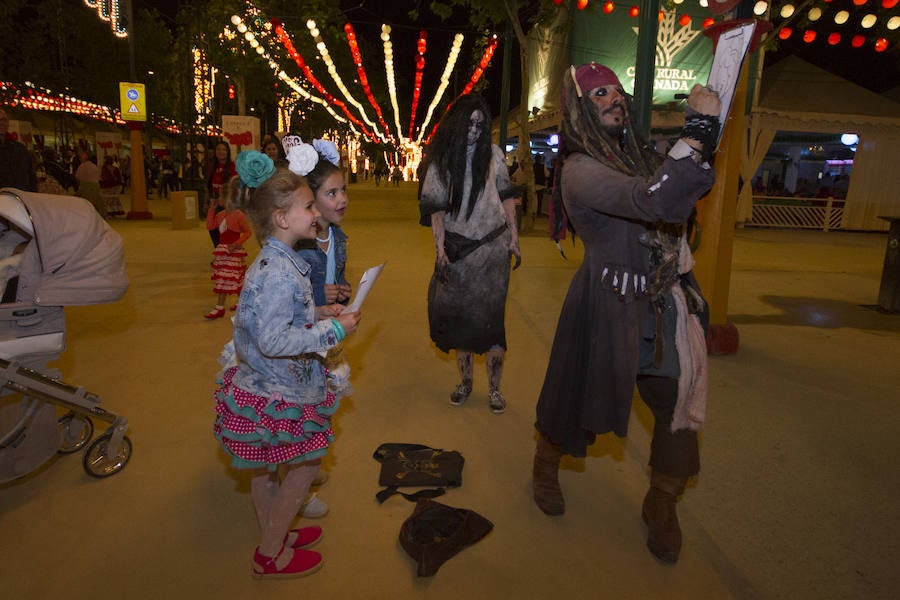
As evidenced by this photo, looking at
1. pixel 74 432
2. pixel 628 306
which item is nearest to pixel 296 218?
pixel 628 306

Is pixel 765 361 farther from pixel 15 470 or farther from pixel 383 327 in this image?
pixel 15 470

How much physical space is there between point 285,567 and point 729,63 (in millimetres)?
2383

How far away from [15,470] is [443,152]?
2.78m

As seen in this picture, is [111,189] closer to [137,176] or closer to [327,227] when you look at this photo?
[137,176]

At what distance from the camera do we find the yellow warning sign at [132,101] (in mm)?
15000

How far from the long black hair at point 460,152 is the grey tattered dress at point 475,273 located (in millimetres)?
33

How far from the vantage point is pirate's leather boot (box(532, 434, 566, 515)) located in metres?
2.91

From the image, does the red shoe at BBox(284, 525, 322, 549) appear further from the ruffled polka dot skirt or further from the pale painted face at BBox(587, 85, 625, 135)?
the pale painted face at BBox(587, 85, 625, 135)

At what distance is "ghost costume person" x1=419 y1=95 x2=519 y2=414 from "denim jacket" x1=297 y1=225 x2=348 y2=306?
0.90 meters

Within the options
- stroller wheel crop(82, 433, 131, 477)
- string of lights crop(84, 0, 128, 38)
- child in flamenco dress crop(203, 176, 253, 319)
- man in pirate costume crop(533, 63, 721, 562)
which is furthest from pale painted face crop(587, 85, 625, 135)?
string of lights crop(84, 0, 128, 38)

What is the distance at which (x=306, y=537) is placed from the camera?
263cm

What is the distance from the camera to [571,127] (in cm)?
246

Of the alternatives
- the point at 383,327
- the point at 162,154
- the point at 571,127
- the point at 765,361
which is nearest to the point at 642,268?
the point at 571,127

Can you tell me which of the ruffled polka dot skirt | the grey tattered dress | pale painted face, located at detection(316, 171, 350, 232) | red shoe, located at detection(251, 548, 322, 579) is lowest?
red shoe, located at detection(251, 548, 322, 579)
